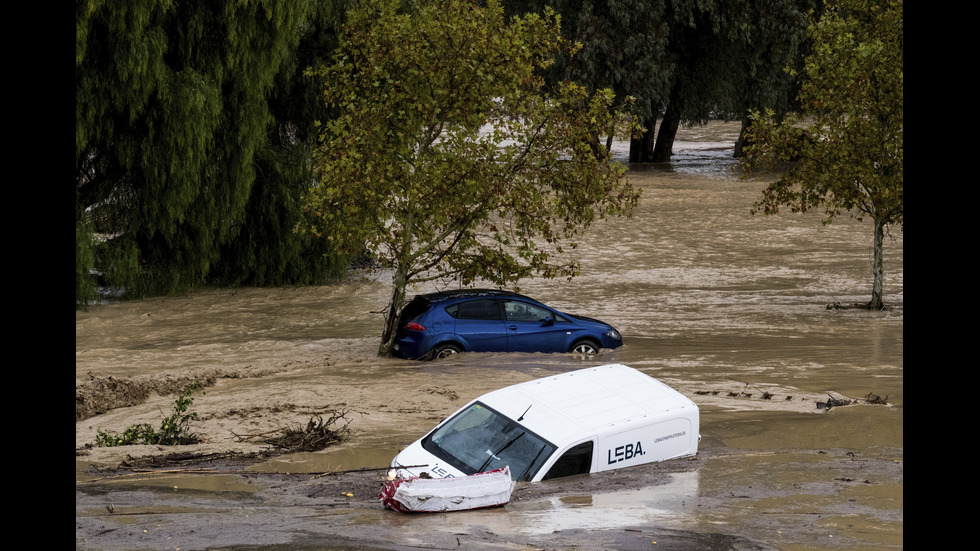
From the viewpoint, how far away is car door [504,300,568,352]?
57.2ft

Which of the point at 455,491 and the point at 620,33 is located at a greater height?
the point at 620,33

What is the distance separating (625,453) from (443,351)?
24.5 ft

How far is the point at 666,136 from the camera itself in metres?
53.1

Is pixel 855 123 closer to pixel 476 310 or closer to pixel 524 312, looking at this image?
pixel 524 312

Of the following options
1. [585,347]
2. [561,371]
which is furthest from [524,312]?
[561,371]

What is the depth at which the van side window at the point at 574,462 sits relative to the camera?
9.71 meters

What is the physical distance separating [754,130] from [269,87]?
1175 centimetres

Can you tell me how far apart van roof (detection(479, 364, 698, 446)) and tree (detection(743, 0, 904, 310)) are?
11763mm

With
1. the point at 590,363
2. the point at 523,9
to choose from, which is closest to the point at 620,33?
the point at 523,9

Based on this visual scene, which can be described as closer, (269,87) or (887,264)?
(269,87)

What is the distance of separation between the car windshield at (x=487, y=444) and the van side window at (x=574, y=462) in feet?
0.47

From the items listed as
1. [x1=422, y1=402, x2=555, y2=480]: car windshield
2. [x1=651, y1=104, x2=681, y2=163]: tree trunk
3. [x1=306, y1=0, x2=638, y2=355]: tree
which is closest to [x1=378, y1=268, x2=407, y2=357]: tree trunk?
[x1=306, y1=0, x2=638, y2=355]: tree

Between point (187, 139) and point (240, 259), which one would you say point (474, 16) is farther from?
point (240, 259)

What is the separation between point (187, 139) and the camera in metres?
23.0
